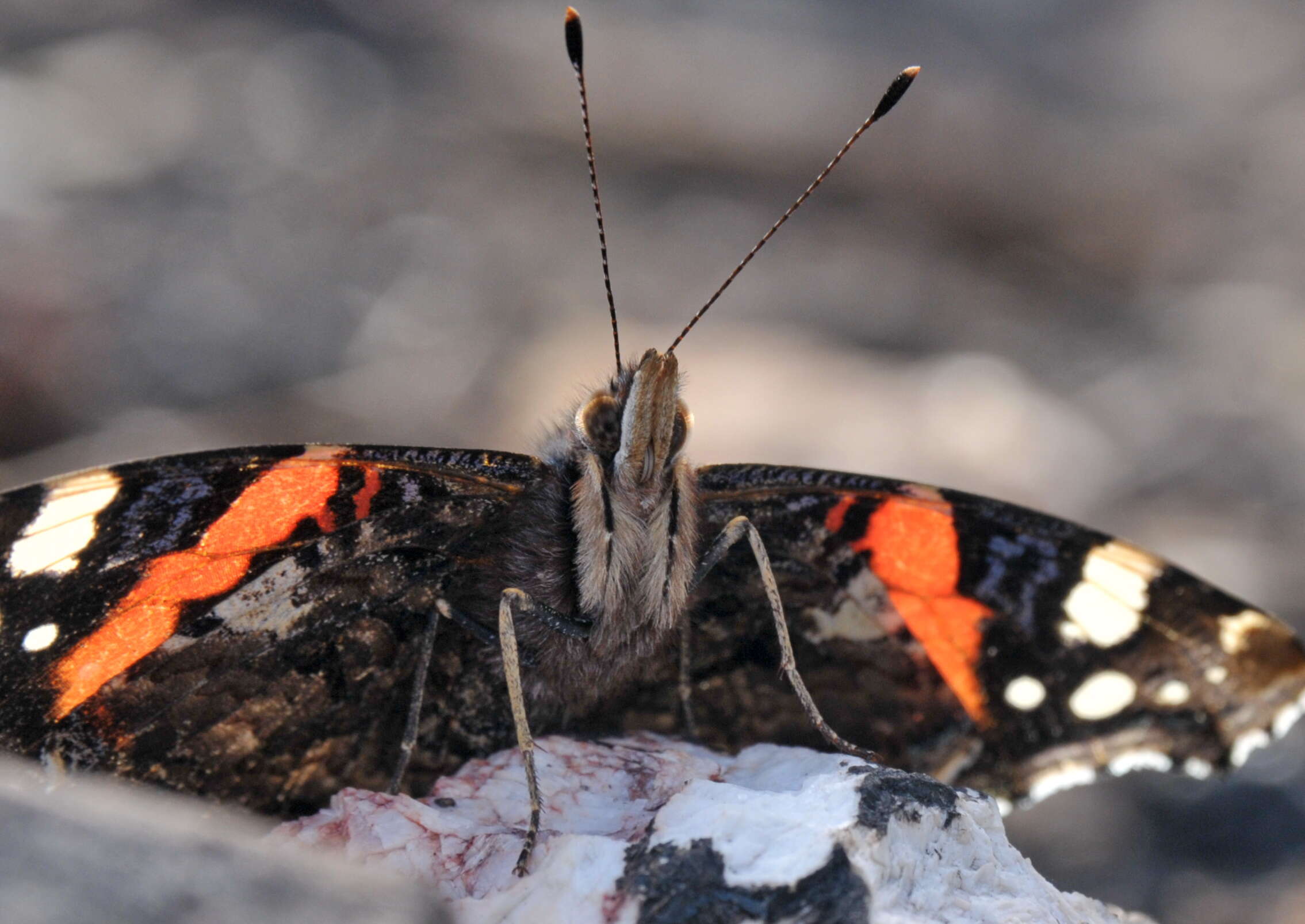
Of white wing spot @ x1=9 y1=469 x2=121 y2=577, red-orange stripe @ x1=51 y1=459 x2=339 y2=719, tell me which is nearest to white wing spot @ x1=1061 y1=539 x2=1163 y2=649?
red-orange stripe @ x1=51 y1=459 x2=339 y2=719

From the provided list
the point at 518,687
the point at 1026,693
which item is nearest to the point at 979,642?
the point at 1026,693

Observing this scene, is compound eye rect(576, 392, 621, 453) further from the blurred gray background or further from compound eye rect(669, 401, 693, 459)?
the blurred gray background

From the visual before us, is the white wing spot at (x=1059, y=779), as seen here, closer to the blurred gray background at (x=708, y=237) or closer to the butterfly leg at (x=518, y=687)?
the butterfly leg at (x=518, y=687)

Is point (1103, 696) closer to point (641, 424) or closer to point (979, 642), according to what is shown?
point (979, 642)

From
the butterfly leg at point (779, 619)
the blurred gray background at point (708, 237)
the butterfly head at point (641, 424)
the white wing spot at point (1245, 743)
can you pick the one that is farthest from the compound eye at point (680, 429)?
the blurred gray background at point (708, 237)

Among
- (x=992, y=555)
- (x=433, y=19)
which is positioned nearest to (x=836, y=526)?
(x=992, y=555)

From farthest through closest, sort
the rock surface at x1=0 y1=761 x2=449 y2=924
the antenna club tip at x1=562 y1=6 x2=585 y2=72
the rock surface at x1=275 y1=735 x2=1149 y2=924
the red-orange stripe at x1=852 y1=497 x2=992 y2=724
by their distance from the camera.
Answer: the red-orange stripe at x1=852 y1=497 x2=992 y2=724
the antenna club tip at x1=562 y1=6 x2=585 y2=72
the rock surface at x1=275 y1=735 x2=1149 y2=924
the rock surface at x1=0 y1=761 x2=449 y2=924
